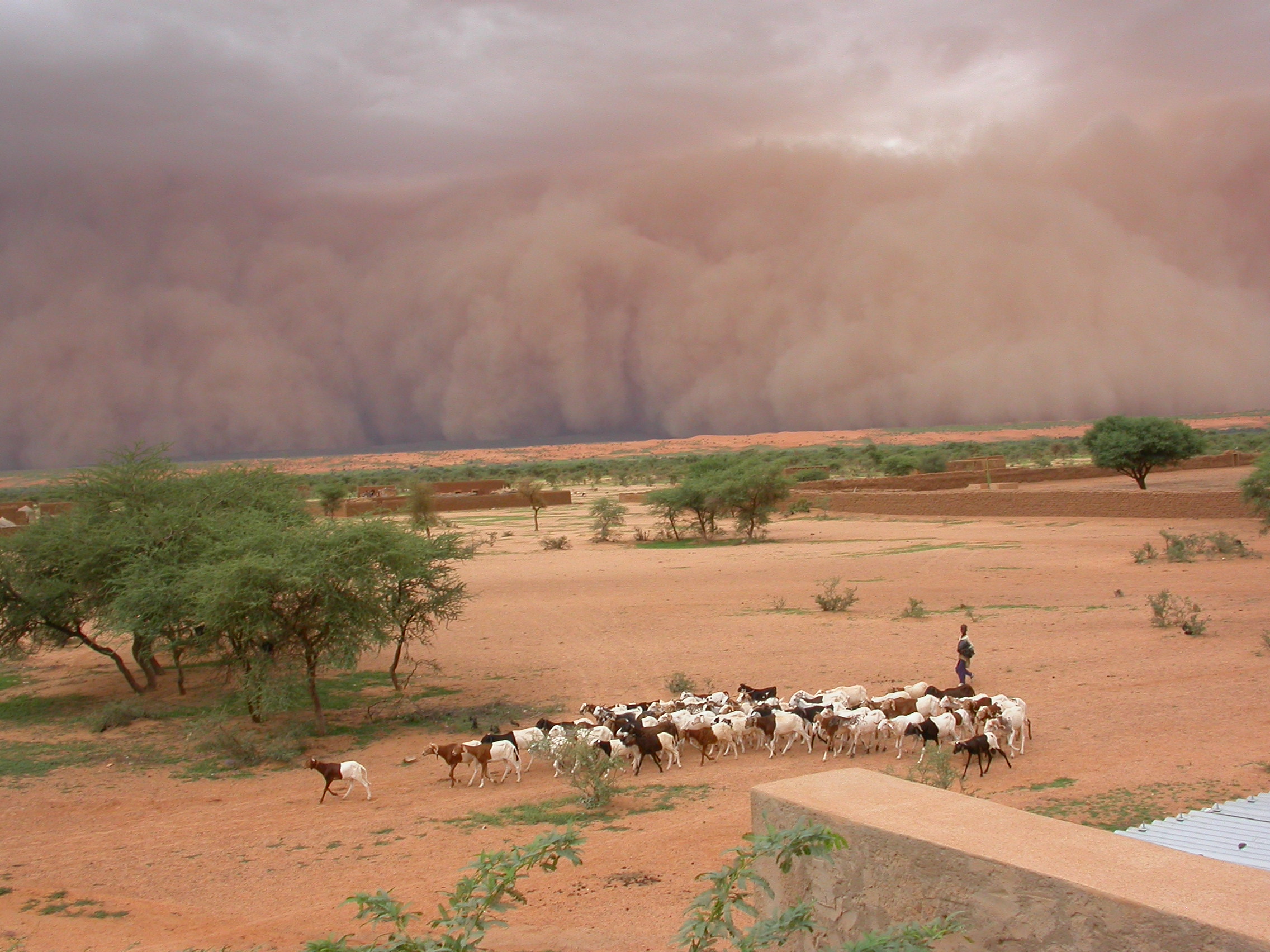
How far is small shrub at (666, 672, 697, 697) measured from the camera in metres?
17.3

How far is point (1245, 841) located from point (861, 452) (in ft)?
342

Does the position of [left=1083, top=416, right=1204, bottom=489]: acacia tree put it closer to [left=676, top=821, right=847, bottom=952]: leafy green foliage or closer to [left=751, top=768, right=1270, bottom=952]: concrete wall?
[left=751, top=768, right=1270, bottom=952]: concrete wall

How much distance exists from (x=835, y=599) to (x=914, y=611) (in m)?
2.12

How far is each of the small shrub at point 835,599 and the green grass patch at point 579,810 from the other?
13.2 metres

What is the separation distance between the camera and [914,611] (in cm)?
2366

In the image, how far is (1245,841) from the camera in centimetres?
730

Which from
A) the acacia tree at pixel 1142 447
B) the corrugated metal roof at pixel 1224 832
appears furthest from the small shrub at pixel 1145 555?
the acacia tree at pixel 1142 447

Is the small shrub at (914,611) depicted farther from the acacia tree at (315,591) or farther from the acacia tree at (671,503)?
the acacia tree at (671,503)

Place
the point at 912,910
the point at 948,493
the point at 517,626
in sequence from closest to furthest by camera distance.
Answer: the point at 912,910
the point at 517,626
the point at 948,493

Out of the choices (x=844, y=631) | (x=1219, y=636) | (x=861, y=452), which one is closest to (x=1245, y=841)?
(x=1219, y=636)

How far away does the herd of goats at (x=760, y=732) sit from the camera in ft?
41.9

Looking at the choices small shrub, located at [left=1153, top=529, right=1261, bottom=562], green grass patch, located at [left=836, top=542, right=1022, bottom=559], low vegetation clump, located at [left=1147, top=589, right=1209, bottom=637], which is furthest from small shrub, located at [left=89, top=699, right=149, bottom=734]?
small shrub, located at [left=1153, top=529, right=1261, bottom=562]

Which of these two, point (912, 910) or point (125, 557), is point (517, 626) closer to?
point (125, 557)

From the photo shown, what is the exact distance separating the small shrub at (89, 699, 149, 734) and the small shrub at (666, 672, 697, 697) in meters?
9.83
